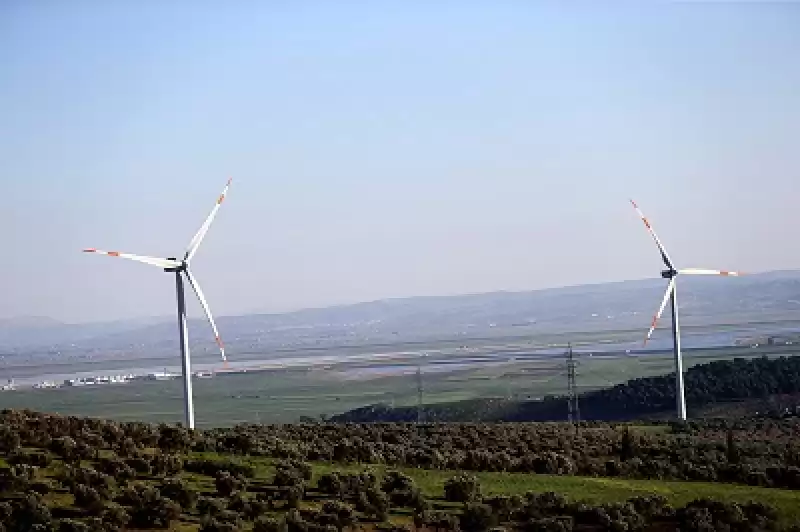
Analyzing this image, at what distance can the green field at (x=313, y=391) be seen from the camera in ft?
396

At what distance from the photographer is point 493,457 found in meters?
34.0

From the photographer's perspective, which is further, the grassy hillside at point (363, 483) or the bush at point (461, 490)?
the bush at point (461, 490)

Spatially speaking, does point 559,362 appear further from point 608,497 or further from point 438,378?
point 608,497

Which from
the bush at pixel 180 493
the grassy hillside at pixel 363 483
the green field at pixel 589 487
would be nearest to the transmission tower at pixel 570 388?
the grassy hillside at pixel 363 483

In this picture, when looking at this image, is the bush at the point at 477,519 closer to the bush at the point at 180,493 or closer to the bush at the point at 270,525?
the bush at the point at 270,525

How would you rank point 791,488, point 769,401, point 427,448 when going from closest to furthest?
1. point 791,488
2. point 427,448
3. point 769,401

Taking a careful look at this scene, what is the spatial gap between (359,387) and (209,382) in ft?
152

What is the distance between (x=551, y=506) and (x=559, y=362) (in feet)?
502

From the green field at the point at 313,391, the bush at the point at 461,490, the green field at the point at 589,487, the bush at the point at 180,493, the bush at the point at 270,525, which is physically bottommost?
the green field at the point at 313,391

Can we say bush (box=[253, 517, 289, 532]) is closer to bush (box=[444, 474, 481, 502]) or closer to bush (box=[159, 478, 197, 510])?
bush (box=[159, 478, 197, 510])

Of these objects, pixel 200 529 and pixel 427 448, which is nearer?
pixel 200 529

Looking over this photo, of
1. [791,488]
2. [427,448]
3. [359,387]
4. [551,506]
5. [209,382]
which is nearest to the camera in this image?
[551,506]

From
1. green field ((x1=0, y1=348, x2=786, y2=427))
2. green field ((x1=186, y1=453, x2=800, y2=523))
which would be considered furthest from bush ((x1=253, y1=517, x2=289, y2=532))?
green field ((x1=0, y1=348, x2=786, y2=427))

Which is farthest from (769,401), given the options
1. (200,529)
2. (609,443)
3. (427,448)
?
(200,529)
